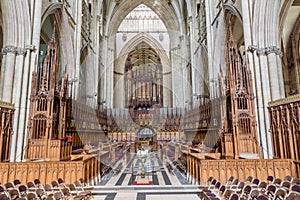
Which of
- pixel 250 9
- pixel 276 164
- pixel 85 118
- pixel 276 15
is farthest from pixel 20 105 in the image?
pixel 276 15

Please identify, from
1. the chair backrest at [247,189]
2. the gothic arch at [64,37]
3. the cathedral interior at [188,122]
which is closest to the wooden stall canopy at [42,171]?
the cathedral interior at [188,122]

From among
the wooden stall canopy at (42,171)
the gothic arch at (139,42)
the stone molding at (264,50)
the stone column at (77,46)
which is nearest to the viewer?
the wooden stall canopy at (42,171)

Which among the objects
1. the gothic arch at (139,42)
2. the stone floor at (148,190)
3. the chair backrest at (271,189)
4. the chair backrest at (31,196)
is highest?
the gothic arch at (139,42)

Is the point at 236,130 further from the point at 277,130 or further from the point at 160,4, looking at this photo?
the point at 160,4

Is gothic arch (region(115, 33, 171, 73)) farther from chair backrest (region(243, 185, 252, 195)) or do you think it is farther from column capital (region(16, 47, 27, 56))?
chair backrest (region(243, 185, 252, 195))

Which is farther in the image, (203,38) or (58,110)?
(203,38)

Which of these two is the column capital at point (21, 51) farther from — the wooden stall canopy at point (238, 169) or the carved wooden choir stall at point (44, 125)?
the wooden stall canopy at point (238, 169)

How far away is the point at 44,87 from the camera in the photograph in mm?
9234

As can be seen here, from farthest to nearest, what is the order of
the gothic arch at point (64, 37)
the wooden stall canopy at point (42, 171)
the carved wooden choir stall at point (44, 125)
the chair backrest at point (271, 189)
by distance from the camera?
the gothic arch at point (64, 37) < the carved wooden choir stall at point (44, 125) < the wooden stall canopy at point (42, 171) < the chair backrest at point (271, 189)

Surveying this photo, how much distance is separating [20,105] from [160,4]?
2504cm

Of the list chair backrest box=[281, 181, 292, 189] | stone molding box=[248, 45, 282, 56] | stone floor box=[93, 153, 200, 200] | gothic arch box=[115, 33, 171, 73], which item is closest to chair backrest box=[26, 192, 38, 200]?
stone floor box=[93, 153, 200, 200]

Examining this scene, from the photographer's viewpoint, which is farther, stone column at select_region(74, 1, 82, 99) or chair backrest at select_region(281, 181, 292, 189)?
stone column at select_region(74, 1, 82, 99)

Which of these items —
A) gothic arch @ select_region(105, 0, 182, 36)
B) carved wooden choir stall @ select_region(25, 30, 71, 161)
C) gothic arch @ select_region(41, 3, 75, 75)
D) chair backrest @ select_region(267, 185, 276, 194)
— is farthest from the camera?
gothic arch @ select_region(105, 0, 182, 36)

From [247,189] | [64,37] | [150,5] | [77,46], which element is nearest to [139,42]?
[150,5]
